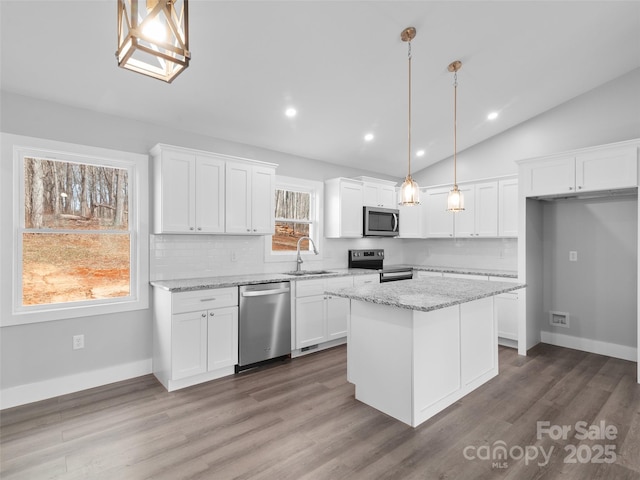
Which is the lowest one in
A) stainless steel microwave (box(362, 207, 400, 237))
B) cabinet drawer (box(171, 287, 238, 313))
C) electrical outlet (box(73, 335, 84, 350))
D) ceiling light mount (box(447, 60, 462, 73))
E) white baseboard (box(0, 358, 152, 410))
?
white baseboard (box(0, 358, 152, 410))

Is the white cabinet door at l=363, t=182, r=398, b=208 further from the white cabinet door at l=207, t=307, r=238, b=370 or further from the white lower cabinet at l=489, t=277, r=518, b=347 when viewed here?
the white cabinet door at l=207, t=307, r=238, b=370

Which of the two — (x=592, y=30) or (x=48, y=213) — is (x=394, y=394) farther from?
(x=592, y=30)

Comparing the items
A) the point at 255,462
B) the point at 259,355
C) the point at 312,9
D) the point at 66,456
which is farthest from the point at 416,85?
the point at 66,456

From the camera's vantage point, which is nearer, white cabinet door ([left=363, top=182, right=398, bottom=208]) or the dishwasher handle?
the dishwasher handle

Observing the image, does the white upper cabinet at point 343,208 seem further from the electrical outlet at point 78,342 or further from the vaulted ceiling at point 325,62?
the electrical outlet at point 78,342

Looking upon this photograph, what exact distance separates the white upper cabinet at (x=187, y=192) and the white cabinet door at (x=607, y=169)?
152 inches

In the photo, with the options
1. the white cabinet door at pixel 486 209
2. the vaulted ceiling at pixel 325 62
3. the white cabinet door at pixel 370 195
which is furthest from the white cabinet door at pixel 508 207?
the white cabinet door at pixel 370 195

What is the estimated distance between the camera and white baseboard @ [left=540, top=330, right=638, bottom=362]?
3.83 m

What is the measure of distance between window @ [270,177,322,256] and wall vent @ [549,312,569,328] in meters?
3.21

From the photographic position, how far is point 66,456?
2.13 metres

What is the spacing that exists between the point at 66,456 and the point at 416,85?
13.9 feet

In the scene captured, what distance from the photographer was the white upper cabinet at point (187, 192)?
3268mm

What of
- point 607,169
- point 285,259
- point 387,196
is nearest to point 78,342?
point 285,259

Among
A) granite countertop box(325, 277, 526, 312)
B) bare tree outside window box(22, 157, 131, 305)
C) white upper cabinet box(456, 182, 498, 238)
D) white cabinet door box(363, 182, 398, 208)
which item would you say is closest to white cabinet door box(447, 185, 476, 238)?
white upper cabinet box(456, 182, 498, 238)
